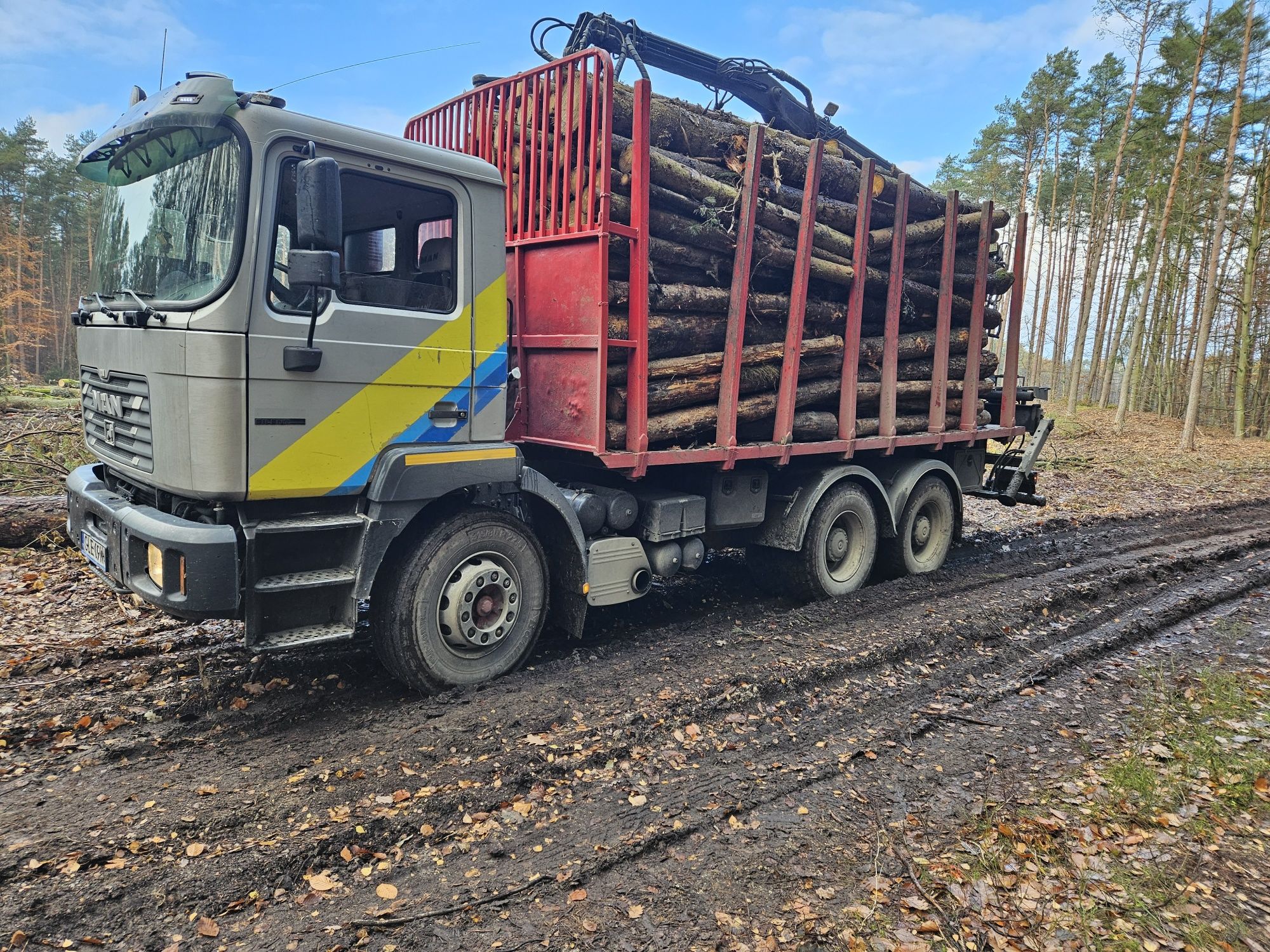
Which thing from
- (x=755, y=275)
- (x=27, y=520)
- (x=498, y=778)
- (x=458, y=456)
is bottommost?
(x=498, y=778)

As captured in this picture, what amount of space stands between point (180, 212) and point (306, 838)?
300 cm

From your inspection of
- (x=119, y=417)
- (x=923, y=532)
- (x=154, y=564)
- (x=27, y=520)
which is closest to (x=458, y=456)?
(x=154, y=564)

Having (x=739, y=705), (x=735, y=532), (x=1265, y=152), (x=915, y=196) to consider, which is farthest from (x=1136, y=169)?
(x=739, y=705)

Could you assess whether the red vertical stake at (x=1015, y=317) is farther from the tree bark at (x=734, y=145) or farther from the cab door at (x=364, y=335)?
the cab door at (x=364, y=335)

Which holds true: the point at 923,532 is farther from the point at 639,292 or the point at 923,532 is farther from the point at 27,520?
the point at 27,520

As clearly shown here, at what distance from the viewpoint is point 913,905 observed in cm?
272

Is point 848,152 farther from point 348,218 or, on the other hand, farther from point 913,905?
point 913,905

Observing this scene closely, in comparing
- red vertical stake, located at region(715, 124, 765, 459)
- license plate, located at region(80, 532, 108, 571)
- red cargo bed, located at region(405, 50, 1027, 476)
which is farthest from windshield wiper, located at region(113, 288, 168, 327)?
red vertical stake, located at region(715, 124, 765, 459)

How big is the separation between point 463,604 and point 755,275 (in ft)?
10.6

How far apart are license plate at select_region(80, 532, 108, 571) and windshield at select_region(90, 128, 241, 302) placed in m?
1.35

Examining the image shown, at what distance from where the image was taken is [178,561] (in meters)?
3.48

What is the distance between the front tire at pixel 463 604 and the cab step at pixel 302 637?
298 millimetres

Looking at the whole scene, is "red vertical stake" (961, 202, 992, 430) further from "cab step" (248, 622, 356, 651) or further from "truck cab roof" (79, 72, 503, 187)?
"cab step" (248, 622, 356, 651)

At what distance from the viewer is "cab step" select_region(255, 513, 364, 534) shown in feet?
12.0
